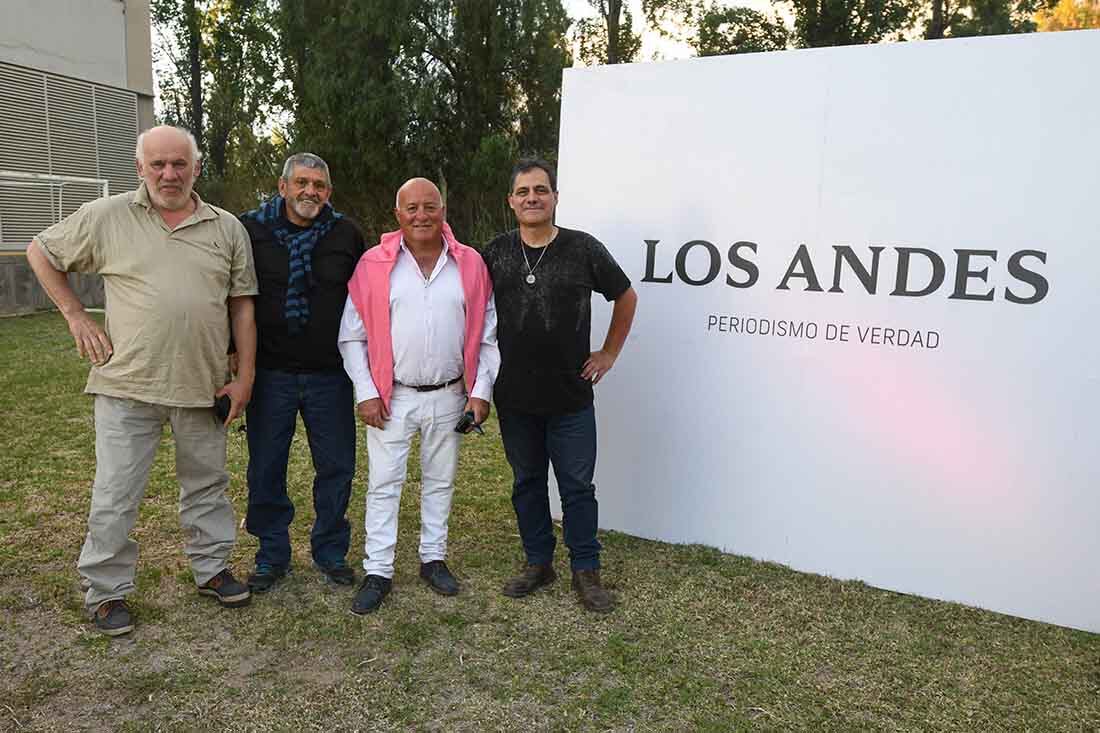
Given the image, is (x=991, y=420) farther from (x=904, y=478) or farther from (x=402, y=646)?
(x=402, y=646)

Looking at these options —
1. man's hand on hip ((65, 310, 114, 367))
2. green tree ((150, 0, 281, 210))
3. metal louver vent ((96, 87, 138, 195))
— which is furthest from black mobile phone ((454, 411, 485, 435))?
green tree ((150, 0, 281, 210))

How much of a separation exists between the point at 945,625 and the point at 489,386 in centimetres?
193

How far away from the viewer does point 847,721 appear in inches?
102

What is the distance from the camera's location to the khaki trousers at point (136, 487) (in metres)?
2.97

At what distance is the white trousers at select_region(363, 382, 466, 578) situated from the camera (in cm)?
325

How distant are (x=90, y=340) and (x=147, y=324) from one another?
206mm

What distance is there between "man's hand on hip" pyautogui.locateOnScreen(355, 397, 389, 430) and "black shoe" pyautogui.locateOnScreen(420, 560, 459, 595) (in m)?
0.66

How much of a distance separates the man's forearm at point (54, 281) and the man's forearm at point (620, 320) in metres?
1.88

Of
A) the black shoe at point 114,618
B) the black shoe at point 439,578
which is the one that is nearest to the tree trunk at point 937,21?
the black shoe at point 439,578

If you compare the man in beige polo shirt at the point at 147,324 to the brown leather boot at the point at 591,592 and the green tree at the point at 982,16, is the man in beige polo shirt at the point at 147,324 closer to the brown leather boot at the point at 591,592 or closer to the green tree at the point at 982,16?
the brown leather boot at the point at 591,592

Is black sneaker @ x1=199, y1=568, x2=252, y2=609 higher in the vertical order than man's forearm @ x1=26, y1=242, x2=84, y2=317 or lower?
lower

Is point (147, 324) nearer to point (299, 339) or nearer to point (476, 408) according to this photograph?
point (299, 339)

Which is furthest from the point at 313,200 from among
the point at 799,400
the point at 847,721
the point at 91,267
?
the point at 847,721

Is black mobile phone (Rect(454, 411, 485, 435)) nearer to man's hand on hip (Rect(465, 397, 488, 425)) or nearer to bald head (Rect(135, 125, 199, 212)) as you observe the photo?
man's hand on hip (Rect(465, 397, 488, 425))
